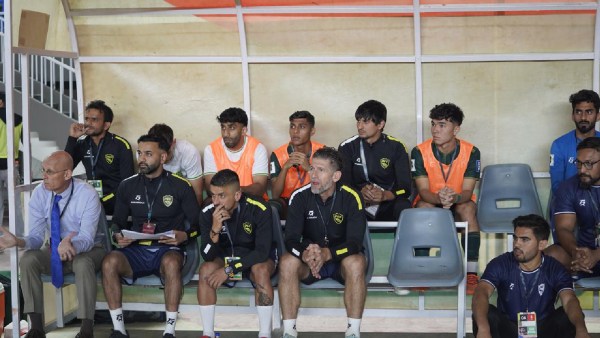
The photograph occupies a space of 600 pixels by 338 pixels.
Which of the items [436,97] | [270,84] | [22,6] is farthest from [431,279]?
[22,6]

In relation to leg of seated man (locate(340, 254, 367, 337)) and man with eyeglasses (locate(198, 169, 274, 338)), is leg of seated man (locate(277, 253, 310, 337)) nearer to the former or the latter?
man with eyeglasses (locate(198, 169, 274, 338))

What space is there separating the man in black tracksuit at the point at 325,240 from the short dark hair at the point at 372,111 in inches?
34.1

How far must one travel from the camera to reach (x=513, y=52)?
23.2 ft

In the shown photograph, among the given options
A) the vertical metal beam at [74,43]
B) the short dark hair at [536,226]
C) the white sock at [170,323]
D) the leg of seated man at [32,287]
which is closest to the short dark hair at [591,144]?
the short dark hair at [536,226]

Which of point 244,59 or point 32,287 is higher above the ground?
point 244,59

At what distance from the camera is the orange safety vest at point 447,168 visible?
678cm

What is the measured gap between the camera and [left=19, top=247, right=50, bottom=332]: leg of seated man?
6.00 meters

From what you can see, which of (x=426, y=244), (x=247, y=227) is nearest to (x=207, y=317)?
→ (x=247, y=227)

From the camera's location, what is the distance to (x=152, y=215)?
631 cm

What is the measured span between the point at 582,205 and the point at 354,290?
5.83 feet

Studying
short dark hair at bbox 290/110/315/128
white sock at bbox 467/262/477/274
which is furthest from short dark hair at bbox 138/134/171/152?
white sock at bbox 467/262/477/274

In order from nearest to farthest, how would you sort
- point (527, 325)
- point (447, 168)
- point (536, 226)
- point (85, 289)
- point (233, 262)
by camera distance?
1. point (527, 325)
2. point (536, 226)
3. point (233, 262)
4. point (85, 289)
5. point (447, 168)

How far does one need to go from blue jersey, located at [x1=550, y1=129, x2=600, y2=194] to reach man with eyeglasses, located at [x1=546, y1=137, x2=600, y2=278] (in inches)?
20.9

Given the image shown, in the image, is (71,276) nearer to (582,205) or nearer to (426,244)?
(426,244)
